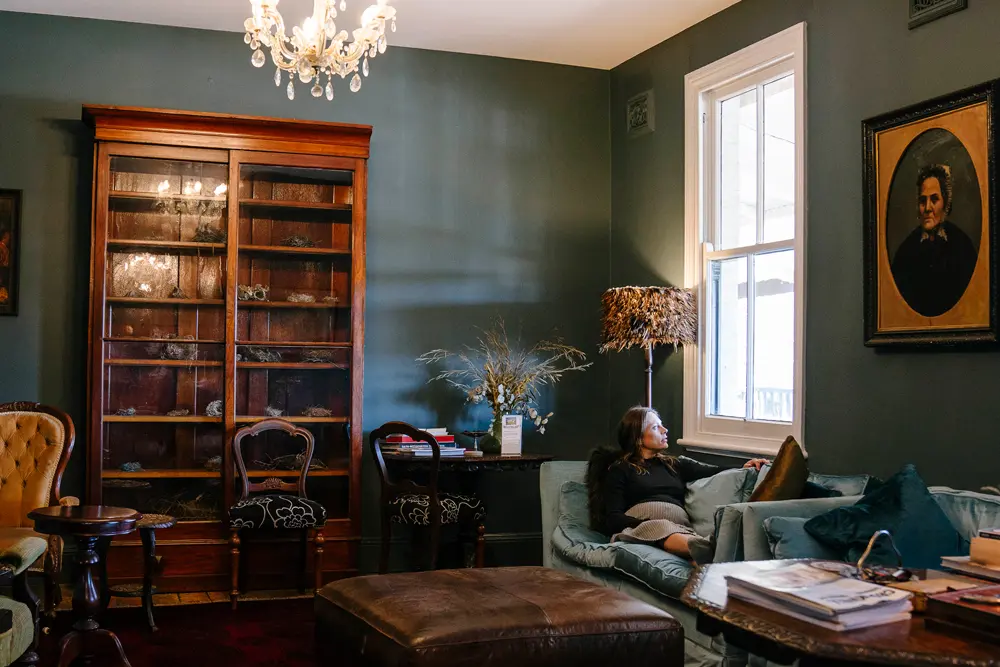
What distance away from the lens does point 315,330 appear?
18.4 ft

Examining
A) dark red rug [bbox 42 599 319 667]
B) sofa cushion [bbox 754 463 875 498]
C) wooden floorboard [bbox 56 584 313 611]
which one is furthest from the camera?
wooden floorboard [bbox 56 584 313 611]

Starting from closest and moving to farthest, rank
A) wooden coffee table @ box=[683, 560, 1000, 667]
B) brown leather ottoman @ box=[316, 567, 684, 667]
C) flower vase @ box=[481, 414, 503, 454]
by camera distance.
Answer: wooden coffee table @ box=[683, 560, 1000, 667] < brown leather ottoman @ box=[316, 567, 684, 667] < flower vase @ box=[481, 414, 503, 454]

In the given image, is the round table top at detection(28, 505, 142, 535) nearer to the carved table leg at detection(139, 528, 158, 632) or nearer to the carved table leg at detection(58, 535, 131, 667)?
the carved table leg at detection(58, 535, 131, 667)

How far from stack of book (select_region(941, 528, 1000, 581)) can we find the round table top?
301 centimetres

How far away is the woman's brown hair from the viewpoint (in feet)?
14.7

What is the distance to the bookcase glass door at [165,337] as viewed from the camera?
5293mm

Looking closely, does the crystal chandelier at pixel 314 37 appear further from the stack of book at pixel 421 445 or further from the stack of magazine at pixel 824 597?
the stack of magazine at pixel 824 597

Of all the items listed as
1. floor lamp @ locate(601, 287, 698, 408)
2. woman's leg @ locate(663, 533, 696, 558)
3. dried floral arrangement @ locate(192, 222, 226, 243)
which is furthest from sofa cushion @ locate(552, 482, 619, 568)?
dried floral arrangement @ locate(192, 222, 226, 243)

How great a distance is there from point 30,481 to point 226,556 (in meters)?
1.06

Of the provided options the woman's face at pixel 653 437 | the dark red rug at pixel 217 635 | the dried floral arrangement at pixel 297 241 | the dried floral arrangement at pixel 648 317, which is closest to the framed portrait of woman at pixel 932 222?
the woman's face at pixel 653 437

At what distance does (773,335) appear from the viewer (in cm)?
493

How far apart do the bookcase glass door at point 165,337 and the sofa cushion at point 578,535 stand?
6.42ft

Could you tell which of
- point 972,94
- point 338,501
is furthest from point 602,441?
point 972,94

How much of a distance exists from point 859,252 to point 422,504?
2.47 m
